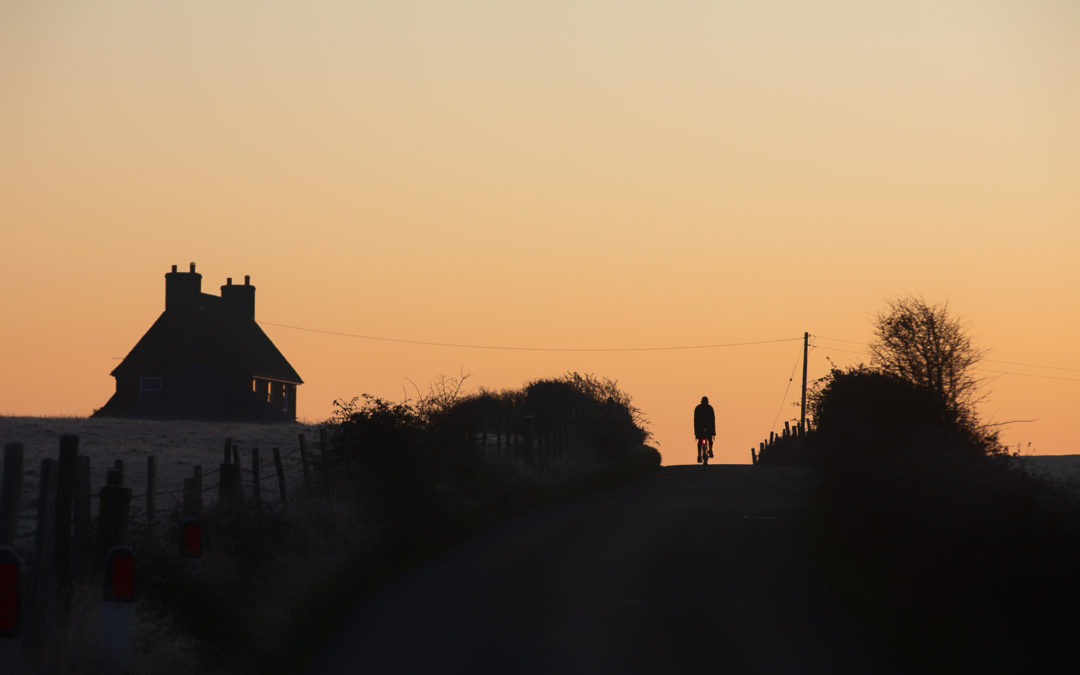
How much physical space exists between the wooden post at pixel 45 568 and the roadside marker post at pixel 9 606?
2.06 meters

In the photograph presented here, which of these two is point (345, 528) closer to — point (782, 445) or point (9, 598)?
point (9, 598)

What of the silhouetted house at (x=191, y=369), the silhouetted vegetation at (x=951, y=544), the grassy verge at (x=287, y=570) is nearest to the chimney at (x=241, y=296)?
the silhouetted house at (x=191, y=369)

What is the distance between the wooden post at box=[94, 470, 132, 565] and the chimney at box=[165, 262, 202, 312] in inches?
2489

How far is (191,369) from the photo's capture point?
70.3 meters

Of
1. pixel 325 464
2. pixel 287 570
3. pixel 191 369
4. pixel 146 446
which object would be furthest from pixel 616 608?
pixel 191 369

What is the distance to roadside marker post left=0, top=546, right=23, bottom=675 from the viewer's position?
7.26 m

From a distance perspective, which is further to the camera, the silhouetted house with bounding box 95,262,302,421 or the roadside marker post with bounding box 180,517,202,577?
the silhouetted house with bounding box 95,262,302,421

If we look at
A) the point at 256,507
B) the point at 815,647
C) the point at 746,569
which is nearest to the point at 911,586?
the point at 815,647

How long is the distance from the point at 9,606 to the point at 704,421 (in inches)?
1357

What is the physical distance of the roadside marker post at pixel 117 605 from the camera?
8.98 meters

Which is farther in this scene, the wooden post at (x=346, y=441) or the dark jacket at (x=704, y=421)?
the dark jacket at (x=704, y=421)

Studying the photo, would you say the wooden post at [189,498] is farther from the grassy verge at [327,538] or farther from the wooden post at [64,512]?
the wooden post at [64,512]

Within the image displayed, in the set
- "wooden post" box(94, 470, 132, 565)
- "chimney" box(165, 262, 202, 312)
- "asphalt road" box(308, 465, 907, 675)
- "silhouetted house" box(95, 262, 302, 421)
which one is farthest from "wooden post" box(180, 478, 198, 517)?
A: "chimney" box(165, 262, 202, 312)

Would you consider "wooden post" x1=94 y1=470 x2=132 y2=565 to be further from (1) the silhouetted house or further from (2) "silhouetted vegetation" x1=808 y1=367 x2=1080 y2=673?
(1) the silhouetted house
